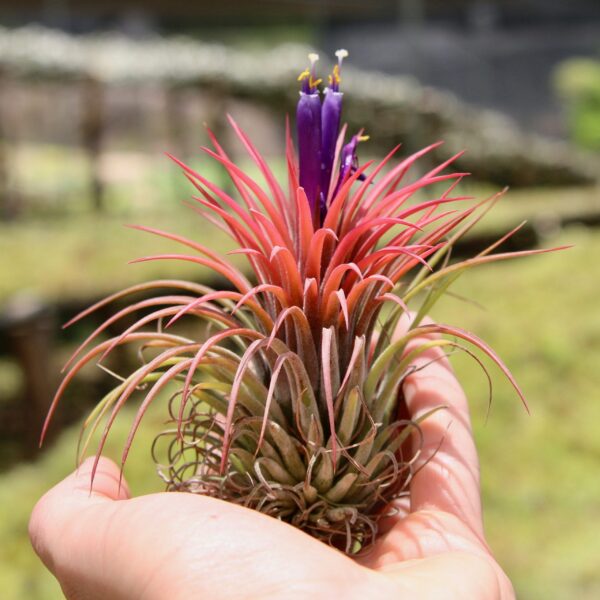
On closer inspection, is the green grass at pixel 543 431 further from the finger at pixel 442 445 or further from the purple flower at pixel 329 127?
the purple flower at pixel 329 127

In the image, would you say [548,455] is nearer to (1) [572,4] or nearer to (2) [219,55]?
(2) [219,55]

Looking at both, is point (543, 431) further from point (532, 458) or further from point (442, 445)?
point (442, 445)

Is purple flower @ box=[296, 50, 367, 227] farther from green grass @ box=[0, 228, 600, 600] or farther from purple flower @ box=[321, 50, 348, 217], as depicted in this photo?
green grass @ box=[0, 228, 600, 600]

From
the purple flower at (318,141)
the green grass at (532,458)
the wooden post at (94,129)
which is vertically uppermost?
the purple flower at (318,141)

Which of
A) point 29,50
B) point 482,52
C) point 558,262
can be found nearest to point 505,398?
point 558,262

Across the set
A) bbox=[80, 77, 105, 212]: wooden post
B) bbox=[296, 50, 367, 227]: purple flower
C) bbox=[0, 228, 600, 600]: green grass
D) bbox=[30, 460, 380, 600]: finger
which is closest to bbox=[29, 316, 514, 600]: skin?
bbox=[30, 460, 380, 600]: finger

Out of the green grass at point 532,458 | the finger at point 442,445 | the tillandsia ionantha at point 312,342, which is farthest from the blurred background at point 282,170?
the tillandsia ionantha at point 312,342
